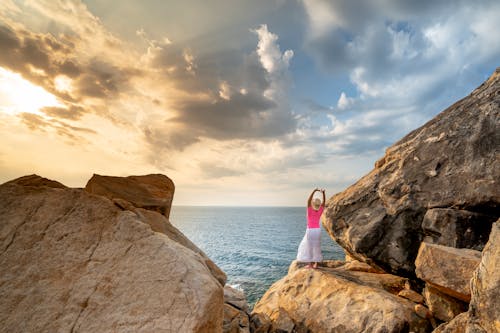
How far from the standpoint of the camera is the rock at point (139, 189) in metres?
8.63

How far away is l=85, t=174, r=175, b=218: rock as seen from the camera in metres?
8.63

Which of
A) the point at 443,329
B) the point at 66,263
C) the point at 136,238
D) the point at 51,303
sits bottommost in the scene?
the point at 443,329

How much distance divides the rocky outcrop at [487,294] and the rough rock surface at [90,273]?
5038 millimetres

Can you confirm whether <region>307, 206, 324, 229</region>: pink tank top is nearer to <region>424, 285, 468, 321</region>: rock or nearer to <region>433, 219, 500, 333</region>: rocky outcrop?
<region>424, 285, 468, 321</region>: rock

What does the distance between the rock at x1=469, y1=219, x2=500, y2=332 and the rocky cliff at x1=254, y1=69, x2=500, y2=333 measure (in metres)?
1.77

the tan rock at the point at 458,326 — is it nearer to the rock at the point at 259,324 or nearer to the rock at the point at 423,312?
the rock at the point at 423,312

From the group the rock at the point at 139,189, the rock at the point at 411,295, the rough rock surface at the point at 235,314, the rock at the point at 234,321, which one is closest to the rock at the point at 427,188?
the rock at the point at 411,295

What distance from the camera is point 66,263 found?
5461 mm

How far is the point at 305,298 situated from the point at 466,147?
850 centimetres

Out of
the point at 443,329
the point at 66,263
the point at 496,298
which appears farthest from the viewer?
the point at 443,329

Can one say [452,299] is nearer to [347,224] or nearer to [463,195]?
[463,195]

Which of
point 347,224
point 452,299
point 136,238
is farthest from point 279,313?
point 136,238

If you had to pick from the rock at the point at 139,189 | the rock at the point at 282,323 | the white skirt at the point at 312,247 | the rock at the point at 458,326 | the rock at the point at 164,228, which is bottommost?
the rock at the point at 282,323

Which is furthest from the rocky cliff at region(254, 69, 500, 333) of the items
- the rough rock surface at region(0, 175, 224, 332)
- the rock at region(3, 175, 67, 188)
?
the rock at region(3, 175, 67, 188)
